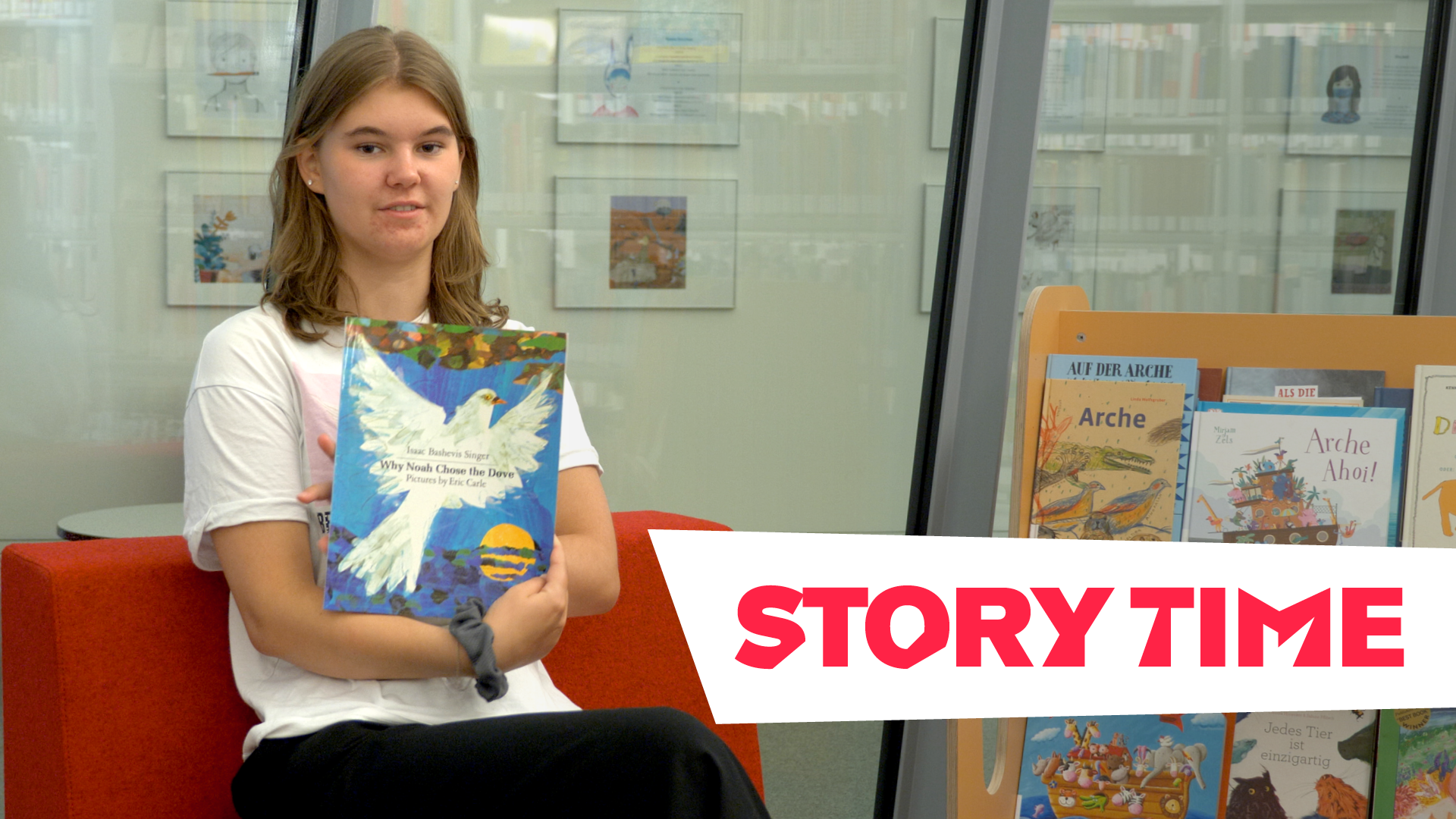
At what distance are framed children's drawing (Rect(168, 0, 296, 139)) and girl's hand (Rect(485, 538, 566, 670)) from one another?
1249mm

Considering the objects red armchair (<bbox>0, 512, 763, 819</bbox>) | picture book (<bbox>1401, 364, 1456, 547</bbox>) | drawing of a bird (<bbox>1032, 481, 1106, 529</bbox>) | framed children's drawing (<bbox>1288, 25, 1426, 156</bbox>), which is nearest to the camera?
red armchair (<bbox>0, 512, 763, 819</bbox>)

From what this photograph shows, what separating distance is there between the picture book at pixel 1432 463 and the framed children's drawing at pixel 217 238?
2.04 m

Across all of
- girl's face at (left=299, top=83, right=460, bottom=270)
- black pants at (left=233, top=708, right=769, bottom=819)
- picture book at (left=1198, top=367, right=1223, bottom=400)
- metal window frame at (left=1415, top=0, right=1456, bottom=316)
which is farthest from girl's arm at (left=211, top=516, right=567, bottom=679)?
metal window frame at (left=1415, top=0, right=1456, bottom=316)

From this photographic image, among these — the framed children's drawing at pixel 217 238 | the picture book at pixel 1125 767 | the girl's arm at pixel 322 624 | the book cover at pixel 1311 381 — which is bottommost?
the picture book at pixel 1125 767

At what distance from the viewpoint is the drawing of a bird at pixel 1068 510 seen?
2193 mm

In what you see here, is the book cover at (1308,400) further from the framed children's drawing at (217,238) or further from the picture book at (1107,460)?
the framed children's drawing at (217,238)

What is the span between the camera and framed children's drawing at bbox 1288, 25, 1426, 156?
3334 millimetres

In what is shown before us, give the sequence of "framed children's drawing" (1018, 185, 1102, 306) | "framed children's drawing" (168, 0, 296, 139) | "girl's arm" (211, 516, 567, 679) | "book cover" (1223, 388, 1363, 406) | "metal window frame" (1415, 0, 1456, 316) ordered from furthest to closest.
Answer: "metal window frame" (1415, 0, 1456, 316)
"framed children's drawing" (1018, 185, 1102, 306)
"framed children's drawing" (168, 0, 296, 139)
"book cover" (1223, 388, 1363, 406)
"girl's arm" (211, 516, 567, 679)

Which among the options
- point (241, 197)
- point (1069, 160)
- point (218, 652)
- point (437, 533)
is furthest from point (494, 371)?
point (1069, 160)

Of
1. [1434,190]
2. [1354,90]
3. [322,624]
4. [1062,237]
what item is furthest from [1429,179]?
[322,624]

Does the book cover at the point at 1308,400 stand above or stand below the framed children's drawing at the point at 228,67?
below

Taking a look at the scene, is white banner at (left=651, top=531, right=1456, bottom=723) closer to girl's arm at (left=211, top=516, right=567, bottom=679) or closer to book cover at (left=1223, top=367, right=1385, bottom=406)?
book cover at (left=1223, top=367, right=1385, bottom=406)

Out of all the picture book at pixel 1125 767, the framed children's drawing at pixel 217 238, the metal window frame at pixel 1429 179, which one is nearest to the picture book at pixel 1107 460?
the picture book at pixel 1125 767

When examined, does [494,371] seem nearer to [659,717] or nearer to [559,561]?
[559,561]
